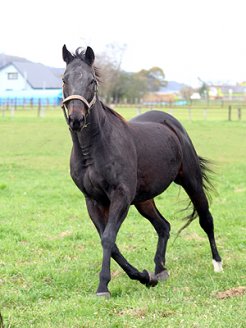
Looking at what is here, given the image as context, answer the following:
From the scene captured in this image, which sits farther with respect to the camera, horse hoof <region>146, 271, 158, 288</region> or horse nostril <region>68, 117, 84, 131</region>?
horse hoof <region>146, 271, 158, 288</region>

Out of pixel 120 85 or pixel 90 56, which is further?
pixel 120 85

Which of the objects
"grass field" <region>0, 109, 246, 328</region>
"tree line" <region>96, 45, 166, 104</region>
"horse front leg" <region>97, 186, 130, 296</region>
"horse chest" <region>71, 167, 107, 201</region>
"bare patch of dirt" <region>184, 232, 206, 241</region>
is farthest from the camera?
"tree line" <region>96, 45, 166, 104</region>

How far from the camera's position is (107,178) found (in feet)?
19.5

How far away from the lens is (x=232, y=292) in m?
5.68

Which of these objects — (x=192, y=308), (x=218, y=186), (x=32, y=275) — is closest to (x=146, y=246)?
(x=32, y=275)

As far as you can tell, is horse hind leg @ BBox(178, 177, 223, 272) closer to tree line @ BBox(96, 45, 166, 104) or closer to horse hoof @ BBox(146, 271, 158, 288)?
horse hoof @ BBox(146, 271, 158, 288)

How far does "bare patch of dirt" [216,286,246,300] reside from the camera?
5586 millimetres

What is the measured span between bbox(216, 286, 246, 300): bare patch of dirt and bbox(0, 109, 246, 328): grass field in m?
0.01

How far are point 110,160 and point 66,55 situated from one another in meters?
1.19

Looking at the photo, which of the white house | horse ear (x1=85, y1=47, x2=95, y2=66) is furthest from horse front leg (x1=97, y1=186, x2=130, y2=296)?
the white house

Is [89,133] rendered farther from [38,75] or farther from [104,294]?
[38,75]

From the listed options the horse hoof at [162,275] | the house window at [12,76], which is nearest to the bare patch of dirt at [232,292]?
the horse hoof at [162,275]

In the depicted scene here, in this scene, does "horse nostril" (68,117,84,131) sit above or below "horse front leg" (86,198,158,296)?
above

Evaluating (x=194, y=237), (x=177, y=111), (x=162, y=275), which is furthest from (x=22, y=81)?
(x=162, y=275)
